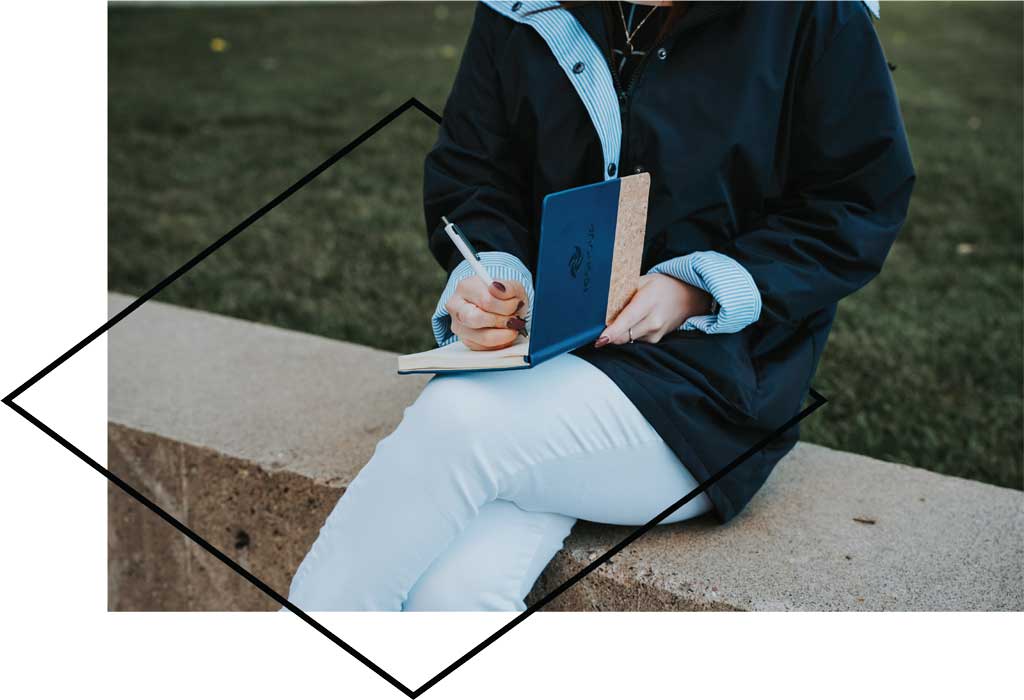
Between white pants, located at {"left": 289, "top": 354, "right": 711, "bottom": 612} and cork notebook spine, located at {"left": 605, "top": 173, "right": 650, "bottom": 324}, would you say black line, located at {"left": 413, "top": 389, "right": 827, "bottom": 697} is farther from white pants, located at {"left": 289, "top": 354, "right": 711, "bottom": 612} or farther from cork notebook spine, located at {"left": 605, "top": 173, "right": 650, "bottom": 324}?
cork notebook spine, located at {"left": 605, "top": 173, "right": 650, "bottom": 324}

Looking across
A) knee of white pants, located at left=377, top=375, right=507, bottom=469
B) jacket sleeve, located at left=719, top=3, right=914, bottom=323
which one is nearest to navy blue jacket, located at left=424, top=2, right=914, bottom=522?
jacket sleeve, located at left=719, top=3, right=914, bottom=323

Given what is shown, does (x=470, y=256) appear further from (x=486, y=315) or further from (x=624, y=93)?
(x=624, y=93)

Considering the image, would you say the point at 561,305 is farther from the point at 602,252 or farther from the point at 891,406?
the point at 891,406

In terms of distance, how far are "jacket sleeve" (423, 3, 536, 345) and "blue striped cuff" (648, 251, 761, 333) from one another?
0.15 metres

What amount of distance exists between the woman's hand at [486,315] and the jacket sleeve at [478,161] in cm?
10

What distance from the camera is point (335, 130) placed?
113 inches

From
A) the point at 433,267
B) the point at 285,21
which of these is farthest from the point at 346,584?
the point at 285,21

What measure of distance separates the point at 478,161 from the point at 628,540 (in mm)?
396

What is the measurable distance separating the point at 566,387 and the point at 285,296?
3.48ft

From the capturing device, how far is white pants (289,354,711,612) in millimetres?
961

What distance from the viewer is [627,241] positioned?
979 mm

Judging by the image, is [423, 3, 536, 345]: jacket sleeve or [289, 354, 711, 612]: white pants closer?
[289, 354, 711, 612]: white pants
